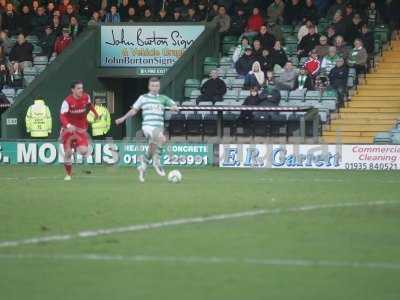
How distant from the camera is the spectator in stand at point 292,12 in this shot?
31938 mm

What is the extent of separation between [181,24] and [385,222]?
67.7 ft

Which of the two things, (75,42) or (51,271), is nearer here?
(51,271)

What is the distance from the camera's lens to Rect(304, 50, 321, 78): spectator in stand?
29422 mm

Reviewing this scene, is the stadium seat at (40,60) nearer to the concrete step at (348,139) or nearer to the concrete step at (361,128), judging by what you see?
the concrete step at (361,128)

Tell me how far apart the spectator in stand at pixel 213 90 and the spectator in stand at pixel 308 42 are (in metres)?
2.60

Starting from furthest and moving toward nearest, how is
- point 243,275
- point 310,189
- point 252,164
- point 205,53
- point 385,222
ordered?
1. point 205,53
2. point 252,164
3. point 310,189
4. point 385,222
5. point 243,275

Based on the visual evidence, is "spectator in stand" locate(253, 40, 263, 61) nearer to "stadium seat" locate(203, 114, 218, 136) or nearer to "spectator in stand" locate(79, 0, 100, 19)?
"stadium seat" locate(203, 114, 218, 136)

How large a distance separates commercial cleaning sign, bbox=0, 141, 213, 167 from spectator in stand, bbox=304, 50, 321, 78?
12.8ft

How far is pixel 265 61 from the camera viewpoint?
30.3 metres

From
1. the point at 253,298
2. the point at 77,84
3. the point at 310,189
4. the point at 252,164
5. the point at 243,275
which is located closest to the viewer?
the point at 253,298

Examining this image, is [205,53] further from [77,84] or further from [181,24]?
[77,84]

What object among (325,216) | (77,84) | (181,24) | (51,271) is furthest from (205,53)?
(51,271)

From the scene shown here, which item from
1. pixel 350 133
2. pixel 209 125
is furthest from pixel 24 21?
pixel 350 133

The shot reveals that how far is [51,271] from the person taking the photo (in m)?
10.1
